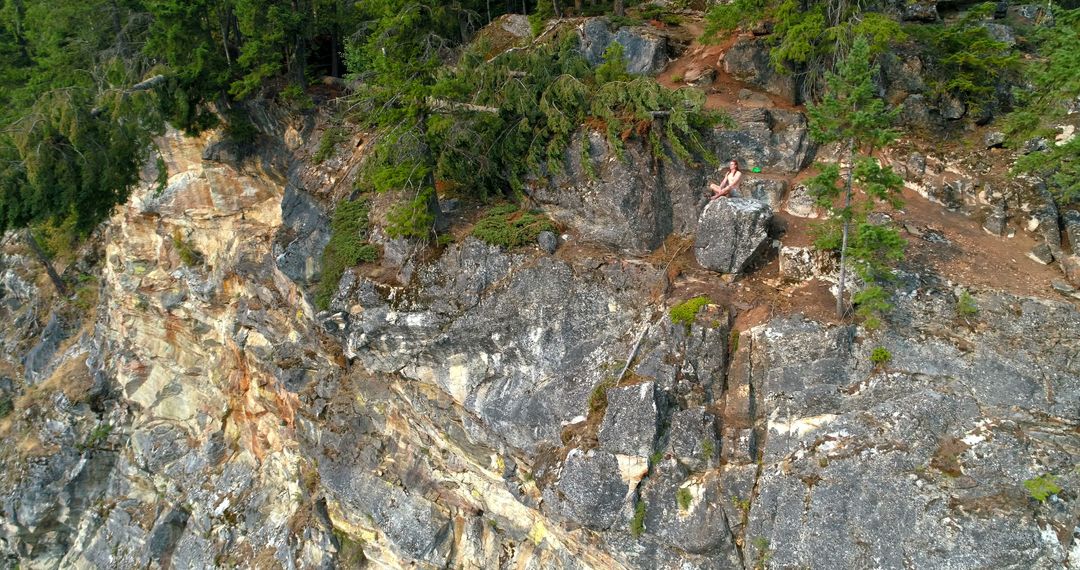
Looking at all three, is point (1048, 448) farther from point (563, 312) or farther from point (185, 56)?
point (185, 56)

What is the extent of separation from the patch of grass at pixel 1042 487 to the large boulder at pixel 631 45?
1293cm

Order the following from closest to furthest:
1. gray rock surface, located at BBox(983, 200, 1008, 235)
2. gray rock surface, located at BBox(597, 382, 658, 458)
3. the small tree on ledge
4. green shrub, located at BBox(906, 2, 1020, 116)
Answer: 1. the small tree on ledge
2. gray rock surface, located at BBox(597, 382, 658, 458)
3. gray rock surface, located at BBox(983, 200, 1008, 235)
4. green shrub, located at BBox(906, 2, 1020, 116)

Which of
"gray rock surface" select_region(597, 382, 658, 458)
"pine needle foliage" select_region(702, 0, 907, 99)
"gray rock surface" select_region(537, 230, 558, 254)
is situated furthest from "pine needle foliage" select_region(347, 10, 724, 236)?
"gray rock surface" select_region(597, 382, 658, 458)

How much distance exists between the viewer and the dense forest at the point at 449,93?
13133 millimetres

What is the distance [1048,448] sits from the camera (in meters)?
9.45

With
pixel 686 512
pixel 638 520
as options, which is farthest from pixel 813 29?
pixel 638 520

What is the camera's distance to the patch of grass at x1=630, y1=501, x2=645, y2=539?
1130 cm

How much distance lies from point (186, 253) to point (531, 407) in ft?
49.6

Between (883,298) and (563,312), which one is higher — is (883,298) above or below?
above

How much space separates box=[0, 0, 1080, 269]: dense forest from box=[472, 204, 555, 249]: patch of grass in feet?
3.01

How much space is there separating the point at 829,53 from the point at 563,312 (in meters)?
8.67

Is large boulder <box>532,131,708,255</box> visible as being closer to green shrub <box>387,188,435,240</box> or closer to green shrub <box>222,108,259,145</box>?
green shrub <box>387,188,435,240</box>

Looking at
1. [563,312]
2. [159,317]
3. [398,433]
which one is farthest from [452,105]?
[159,317]

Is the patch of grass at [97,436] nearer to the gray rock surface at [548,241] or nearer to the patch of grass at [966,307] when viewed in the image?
the gray rock surface at [548,241]
